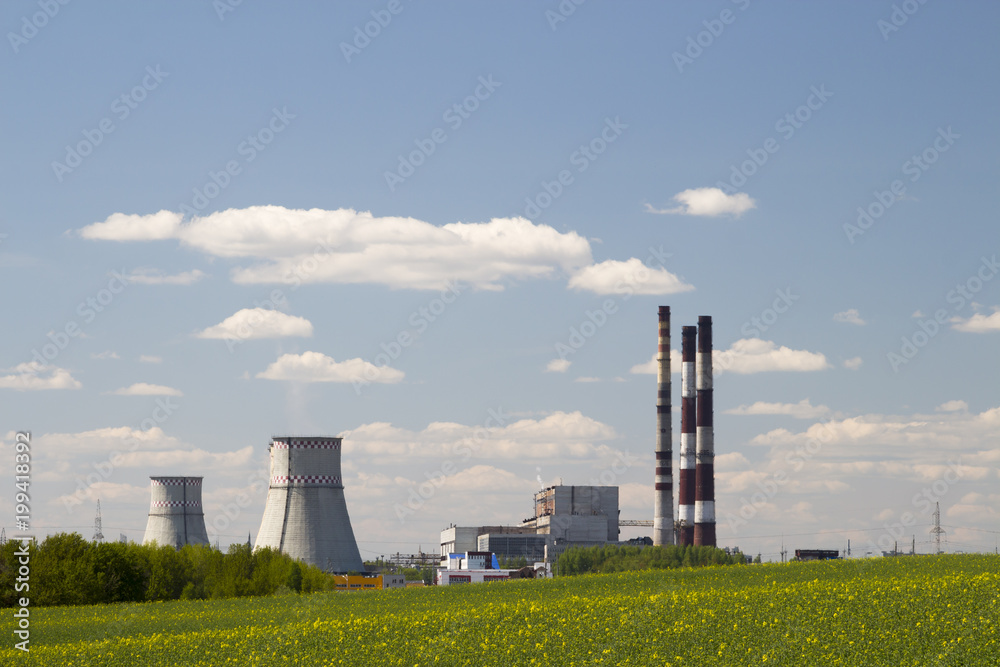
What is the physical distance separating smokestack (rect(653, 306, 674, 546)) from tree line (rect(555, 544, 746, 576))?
7.15 feet

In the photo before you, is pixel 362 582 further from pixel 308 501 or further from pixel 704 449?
pixel 704 449

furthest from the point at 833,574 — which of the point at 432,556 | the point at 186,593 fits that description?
the point at 432,556

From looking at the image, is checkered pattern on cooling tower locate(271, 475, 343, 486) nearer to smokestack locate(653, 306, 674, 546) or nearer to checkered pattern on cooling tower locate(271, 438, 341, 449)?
checkered pattern on cooling tower locate(271, 438, 341, 449)

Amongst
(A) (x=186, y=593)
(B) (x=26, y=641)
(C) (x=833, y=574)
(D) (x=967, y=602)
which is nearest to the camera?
(D) (x=967, y=602)

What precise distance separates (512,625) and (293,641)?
3971 millimetres

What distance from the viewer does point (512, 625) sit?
17922mm

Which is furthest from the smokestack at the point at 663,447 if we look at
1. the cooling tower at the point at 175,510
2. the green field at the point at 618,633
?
the green field at the point at 618,633

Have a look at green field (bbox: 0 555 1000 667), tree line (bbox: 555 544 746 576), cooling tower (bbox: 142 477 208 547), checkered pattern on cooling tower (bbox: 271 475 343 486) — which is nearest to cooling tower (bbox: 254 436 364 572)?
checkered pattern on cooling tower (bbox: 271 475 343 486)

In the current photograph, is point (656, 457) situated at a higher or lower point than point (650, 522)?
higher

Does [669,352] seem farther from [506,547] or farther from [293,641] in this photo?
[293,641]

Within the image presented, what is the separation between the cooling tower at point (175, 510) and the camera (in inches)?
2692

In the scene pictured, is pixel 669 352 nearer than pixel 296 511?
No

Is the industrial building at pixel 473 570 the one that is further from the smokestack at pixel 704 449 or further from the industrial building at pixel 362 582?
the smokestack at pixel 704 449

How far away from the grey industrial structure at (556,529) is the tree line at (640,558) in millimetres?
11831
